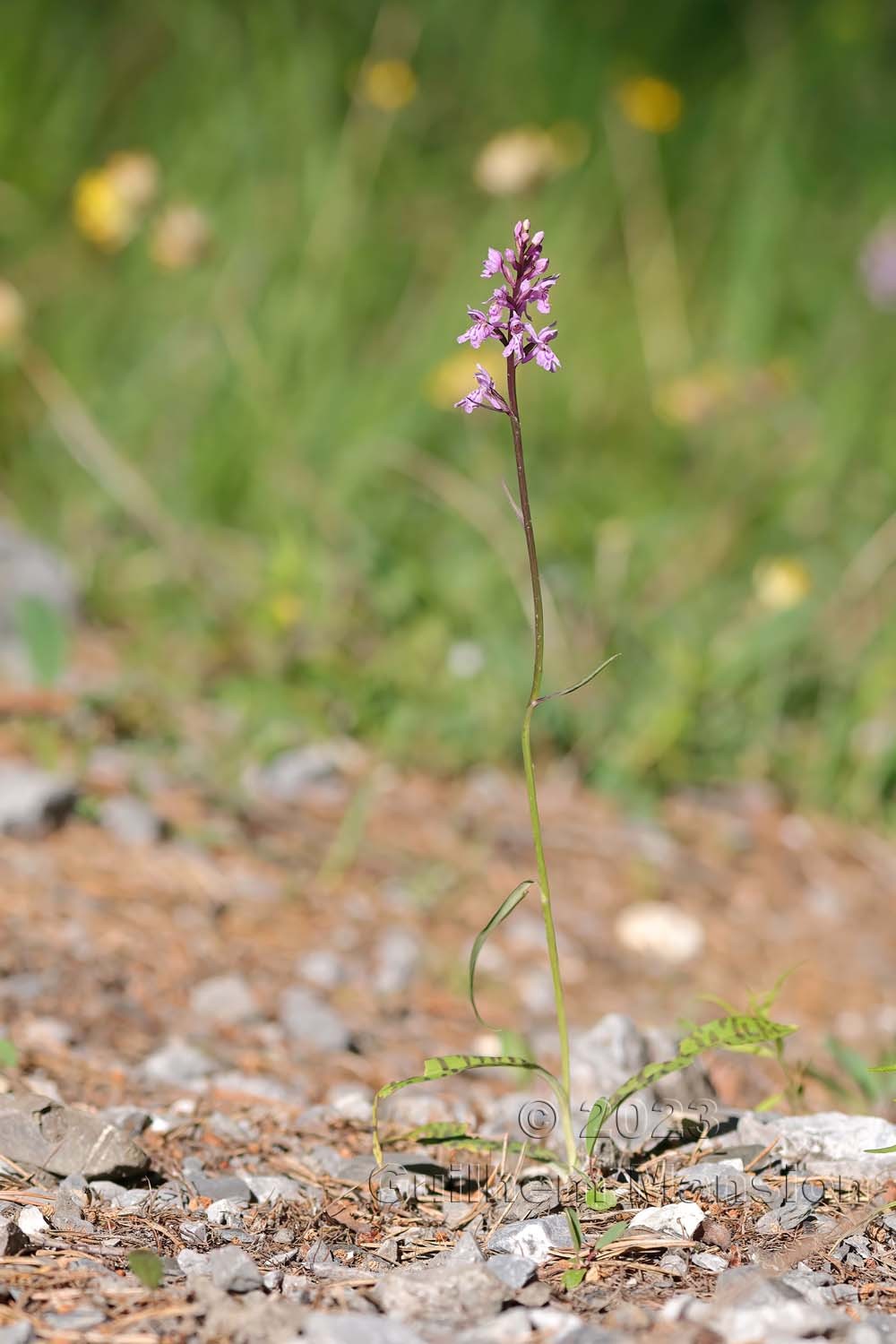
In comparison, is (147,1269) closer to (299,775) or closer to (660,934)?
(660,934)

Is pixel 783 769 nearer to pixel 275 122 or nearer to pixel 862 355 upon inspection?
pixel 862 355

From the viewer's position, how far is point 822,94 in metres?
Result: 4.27

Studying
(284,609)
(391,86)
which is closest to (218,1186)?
(284,609)

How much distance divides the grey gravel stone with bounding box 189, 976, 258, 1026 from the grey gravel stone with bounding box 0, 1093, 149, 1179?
486 mm

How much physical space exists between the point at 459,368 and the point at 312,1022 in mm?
1394

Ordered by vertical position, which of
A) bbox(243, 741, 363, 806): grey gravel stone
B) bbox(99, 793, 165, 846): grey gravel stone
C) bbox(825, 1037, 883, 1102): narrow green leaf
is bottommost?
bbox(825, 1037, 883, 1102): narrow green leaf

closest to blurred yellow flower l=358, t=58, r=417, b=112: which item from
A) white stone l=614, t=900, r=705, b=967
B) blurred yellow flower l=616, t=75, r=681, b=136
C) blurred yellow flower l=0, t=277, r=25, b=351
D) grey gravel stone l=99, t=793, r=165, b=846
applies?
blurred yellow flower l=616, t=75, r=681, b=136

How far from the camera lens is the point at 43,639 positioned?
6.65 ft

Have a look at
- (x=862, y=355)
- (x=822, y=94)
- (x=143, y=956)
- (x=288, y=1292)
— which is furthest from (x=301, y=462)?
(x=822, y=94)

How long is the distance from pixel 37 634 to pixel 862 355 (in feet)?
7.53

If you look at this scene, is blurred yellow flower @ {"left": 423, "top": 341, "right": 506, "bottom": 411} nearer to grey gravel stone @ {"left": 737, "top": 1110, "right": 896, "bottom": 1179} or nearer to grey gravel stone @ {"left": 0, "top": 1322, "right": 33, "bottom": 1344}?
grey gravel stone @ {"left": 737, "top": 1110, "right": 896, "bottom": 1179}

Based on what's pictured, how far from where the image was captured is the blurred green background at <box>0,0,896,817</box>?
2.34 metres

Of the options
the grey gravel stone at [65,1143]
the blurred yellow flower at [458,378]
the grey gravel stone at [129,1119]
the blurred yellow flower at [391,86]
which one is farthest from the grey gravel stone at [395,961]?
the blurred yellow flower at [391,86]

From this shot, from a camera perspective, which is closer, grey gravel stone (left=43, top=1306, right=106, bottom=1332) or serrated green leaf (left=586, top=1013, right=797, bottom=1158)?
grey gravel stone (left=43, top=1306, right=106, bottom=1332)
